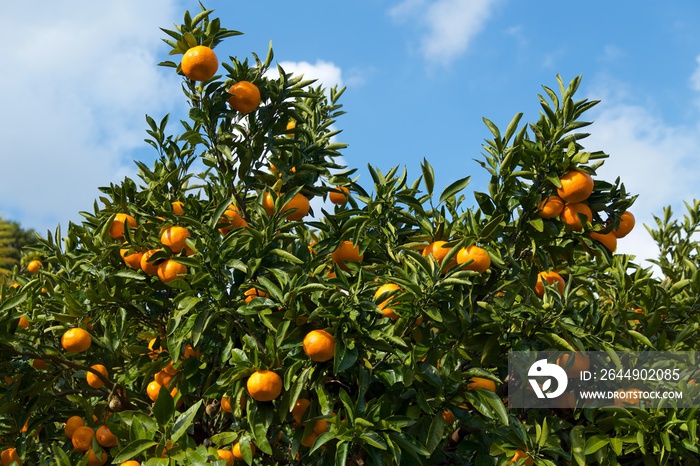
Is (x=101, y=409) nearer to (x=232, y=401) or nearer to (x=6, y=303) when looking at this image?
(x=6, y=303)

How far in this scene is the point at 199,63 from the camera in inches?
136

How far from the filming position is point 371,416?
2.74 meters

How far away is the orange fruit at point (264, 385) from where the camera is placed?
274 cm

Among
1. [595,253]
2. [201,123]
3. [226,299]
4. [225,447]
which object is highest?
[201,123]

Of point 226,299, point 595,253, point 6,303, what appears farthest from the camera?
point 6,303

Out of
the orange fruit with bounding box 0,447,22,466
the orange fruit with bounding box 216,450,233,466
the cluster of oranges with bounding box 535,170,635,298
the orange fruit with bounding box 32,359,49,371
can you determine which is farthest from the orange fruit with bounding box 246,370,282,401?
the orange fruit with bounding box 0,447,22,466

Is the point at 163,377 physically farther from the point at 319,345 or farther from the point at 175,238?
the point at 319,345

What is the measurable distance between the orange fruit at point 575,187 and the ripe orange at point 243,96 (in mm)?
1600

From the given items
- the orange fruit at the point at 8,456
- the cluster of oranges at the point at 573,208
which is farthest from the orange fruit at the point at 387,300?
the orange fruit at the point at 8,456

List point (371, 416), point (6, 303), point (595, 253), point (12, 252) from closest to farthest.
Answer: point (371, 416) → point (595, 253) → point (6, 303) → point (12, 252)

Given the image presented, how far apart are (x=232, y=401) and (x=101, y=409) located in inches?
47.3

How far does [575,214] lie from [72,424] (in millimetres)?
2690

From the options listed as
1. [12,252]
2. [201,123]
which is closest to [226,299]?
[201,123]

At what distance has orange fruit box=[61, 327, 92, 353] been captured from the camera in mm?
3420
